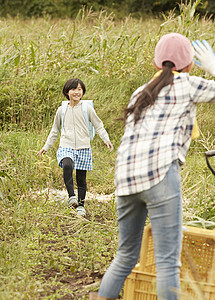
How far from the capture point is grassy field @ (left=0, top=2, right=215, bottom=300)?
12.1 feet

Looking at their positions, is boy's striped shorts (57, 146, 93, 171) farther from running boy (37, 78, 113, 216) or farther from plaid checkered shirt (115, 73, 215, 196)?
plaid checkered shirt (115, 73, 215, 196)

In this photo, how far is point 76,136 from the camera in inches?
211

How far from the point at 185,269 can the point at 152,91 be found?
107cm

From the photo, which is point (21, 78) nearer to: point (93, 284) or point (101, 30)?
point (101, 30)

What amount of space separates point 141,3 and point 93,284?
71.0 feet

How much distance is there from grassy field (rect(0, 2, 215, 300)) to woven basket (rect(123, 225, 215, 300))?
29 centimetres

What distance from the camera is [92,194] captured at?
6.13 meters

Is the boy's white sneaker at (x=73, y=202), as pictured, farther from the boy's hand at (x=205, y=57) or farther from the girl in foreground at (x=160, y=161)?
the boy's hand at (x=205, y=57)

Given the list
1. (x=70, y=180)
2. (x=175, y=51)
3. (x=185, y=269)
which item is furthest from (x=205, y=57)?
(x=70, y=180)

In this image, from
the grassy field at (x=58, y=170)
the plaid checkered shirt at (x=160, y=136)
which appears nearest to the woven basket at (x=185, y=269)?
the grassy field at (x=58, y=170)

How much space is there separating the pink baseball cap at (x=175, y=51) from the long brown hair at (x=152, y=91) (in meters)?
0.04

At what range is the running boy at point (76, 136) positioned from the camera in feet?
17.4

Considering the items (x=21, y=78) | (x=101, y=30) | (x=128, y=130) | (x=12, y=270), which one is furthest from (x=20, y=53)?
(x=128, y=130)

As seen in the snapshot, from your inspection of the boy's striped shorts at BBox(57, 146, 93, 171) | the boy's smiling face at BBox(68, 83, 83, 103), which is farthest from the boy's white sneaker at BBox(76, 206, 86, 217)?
the boy's smiling face at BBox(68, 83, 83, 103)
